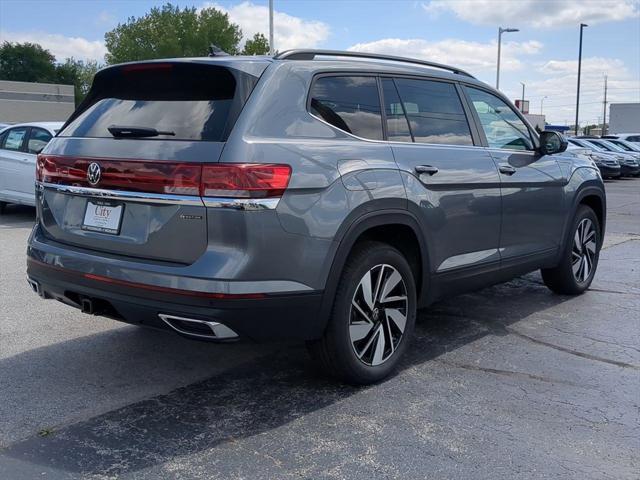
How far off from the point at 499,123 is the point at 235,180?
2.78 meters

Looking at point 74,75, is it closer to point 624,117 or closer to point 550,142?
point 624,117

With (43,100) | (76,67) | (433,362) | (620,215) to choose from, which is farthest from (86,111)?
(76,67)

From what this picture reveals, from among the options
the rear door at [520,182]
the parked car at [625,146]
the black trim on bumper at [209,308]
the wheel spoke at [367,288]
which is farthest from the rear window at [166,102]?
the parked car at [625,146]

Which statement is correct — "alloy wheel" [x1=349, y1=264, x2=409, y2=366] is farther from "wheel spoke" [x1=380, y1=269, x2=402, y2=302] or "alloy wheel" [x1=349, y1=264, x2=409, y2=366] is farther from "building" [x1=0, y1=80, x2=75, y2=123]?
"building" [x1=0, y1=80, x2=75, y2=123]

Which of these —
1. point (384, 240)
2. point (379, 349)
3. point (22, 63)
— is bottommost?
point (379, 349)

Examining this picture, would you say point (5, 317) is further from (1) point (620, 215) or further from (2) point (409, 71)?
(1) point (620, 215)

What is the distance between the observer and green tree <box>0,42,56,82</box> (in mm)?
87875

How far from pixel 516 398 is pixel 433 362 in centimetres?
73

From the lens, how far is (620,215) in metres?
14.0

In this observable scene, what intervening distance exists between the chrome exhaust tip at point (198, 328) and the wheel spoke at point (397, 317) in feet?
3.75

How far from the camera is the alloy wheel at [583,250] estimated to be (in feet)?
21.0

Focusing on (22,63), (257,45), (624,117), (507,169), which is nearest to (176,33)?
(257,45)

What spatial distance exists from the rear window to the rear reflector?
0.19 metres

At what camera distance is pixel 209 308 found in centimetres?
338
